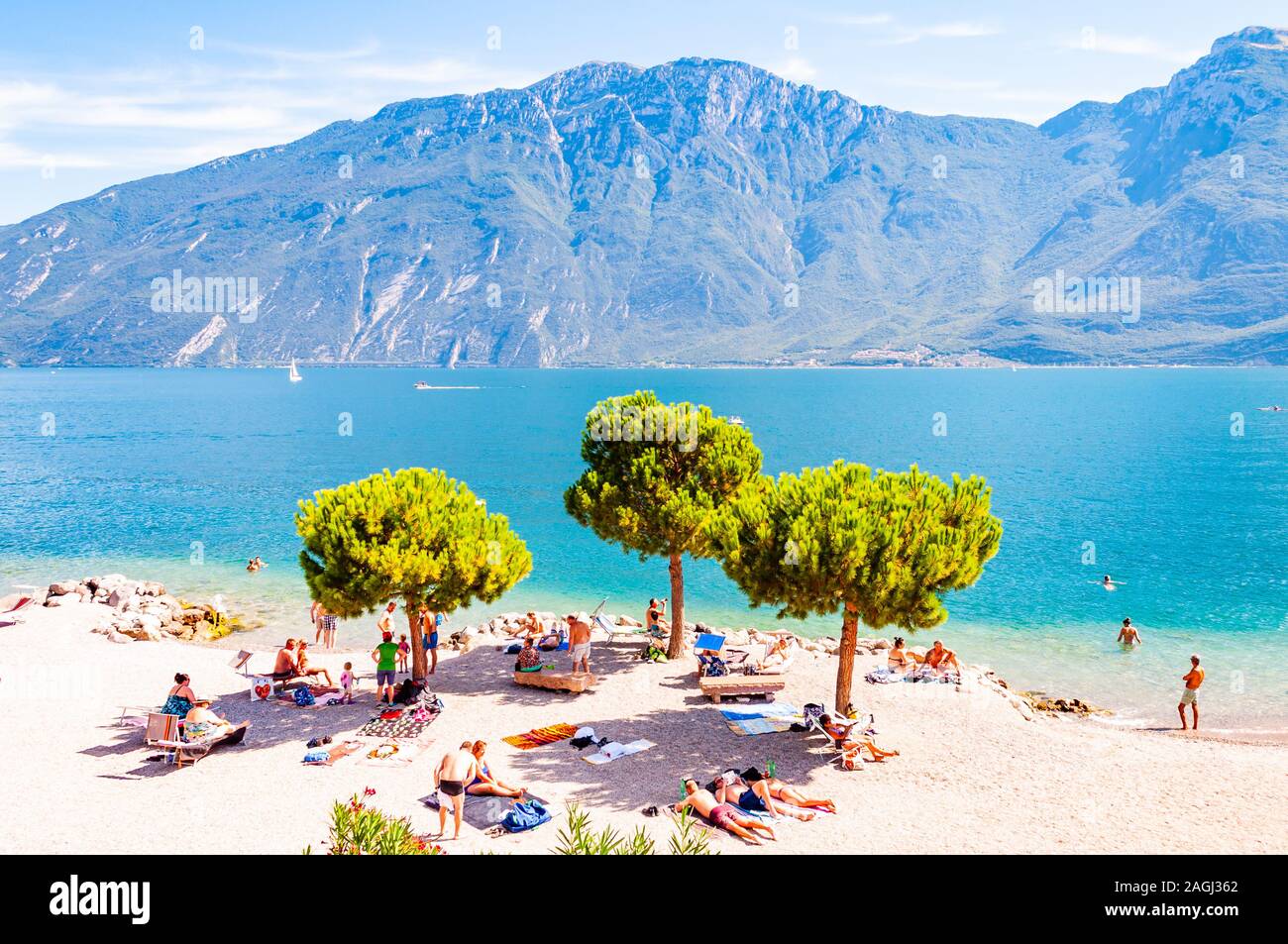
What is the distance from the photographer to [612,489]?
1006 inches

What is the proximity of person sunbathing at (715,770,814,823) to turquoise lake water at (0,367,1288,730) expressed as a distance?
17.9m

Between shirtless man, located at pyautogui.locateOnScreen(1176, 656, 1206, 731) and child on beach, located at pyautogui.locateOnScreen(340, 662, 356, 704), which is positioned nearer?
child on beach, located at pyautogui.locateOnScreen(340, 662, 356, 704)

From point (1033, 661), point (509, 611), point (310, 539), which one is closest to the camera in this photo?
point (310, 539)

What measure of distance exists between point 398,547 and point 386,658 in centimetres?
363

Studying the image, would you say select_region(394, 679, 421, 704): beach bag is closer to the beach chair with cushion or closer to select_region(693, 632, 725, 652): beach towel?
select_region(693, 632, 725, 652): beach towel

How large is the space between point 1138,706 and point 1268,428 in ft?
462

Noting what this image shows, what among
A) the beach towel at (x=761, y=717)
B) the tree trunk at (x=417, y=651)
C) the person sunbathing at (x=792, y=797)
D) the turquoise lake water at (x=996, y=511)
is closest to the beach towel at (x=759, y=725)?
the beach towel at (x=761, y=717)

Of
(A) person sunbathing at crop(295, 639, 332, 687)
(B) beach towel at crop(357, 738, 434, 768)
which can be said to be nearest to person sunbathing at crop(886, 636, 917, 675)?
(B) beach towel at crop(357, 738, 434, 768)

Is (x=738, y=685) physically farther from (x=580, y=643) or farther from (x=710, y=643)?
(x=580, y=643)

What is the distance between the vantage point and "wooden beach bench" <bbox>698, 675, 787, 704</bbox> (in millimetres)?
23016

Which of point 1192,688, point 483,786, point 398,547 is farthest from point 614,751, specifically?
point 1192,688

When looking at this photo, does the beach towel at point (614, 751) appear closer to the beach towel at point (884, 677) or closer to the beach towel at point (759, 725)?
the beach towel at point (759, 725)
